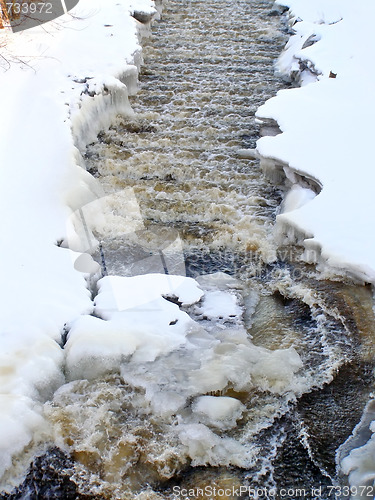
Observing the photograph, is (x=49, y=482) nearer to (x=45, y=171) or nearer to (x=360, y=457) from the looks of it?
(x=360, y=457)

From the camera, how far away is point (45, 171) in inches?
221

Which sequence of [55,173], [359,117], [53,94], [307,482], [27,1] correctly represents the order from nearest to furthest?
[307,482]
[55,173]
[359,117]
[53,94]
[27,1]

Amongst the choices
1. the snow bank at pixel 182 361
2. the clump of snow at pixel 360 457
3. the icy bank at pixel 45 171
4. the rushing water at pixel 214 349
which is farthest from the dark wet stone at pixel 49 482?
the clump of snow at pixel 360 457

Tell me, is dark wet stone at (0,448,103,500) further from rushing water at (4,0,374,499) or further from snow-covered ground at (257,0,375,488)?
snow-covered ground at (257,0,375,488)

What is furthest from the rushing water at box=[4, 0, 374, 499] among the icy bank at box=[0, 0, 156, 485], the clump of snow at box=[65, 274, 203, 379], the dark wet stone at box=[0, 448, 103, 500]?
the icy bank at box=[0, 0, 156, 485]

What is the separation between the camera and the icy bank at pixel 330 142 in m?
4.56

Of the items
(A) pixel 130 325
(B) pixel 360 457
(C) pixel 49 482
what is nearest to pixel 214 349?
(A) pixel 130 325

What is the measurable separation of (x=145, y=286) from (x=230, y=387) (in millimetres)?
1367

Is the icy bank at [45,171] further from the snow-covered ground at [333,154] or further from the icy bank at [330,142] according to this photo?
the icy bank at [330,142]

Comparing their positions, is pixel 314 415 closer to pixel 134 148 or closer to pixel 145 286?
pixel 145 286

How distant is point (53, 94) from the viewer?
7.12 meters

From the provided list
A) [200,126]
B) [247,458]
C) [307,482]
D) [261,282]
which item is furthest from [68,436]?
[200,126]

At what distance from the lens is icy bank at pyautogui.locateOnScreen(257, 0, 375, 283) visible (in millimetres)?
4562

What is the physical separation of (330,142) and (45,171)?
3723 millimetres
